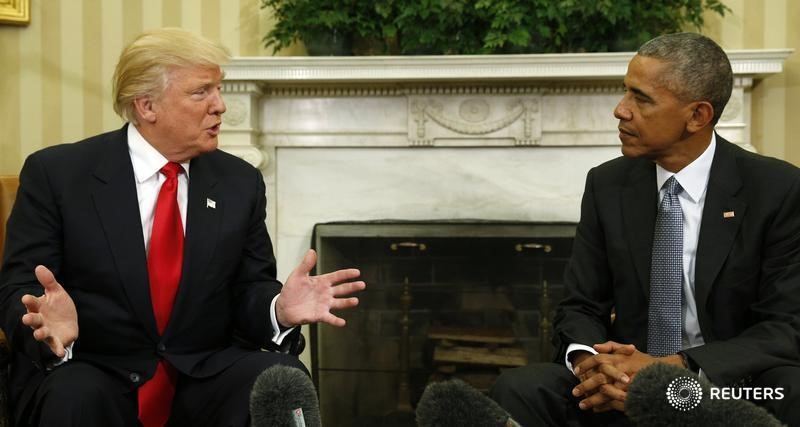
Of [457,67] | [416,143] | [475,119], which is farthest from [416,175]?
[457,67]

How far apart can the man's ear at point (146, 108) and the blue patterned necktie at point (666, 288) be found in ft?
4.11

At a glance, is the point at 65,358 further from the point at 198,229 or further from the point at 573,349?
the point at 573,349

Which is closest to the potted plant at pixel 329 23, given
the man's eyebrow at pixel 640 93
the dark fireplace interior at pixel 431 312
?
the dark fireplace interior at pixel 431 312

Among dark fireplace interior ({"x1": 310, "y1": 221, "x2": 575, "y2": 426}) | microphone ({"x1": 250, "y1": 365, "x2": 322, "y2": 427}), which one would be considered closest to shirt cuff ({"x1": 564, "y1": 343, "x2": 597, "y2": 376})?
microphone ({"x1": 250, "y1": 365, "x2": 322, "y2": 427})

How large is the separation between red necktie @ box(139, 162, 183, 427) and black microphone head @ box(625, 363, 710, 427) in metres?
1.40

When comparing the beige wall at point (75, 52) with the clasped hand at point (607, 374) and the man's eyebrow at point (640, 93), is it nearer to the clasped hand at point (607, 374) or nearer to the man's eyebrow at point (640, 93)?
the man's eyebrow at point (640, 93)

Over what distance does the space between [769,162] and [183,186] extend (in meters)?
1.42

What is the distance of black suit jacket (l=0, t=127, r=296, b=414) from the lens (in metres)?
1.97

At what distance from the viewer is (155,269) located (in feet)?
6.70

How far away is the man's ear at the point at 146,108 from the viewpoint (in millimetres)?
2145

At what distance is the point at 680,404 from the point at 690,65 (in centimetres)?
142

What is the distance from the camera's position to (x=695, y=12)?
339cm

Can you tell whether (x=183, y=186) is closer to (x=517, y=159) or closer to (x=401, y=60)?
(x=401, y=60)

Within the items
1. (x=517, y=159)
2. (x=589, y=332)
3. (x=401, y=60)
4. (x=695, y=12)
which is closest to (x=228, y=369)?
(x=589, y=332)
